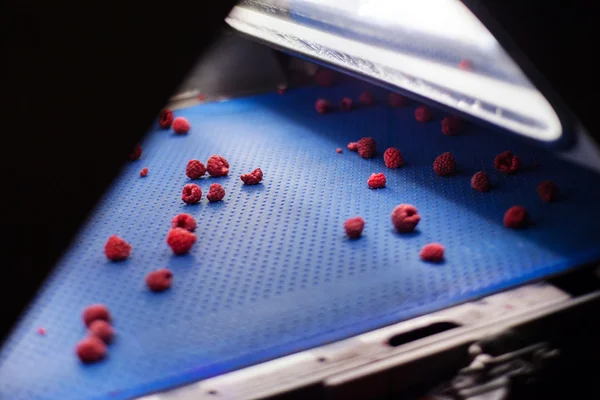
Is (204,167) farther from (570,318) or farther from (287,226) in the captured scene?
(570,318)

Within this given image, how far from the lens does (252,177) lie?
1.27 metres

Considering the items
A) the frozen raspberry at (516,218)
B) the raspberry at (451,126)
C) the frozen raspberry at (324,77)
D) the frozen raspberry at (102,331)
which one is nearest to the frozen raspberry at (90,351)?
the frozen raspberry at (102,331)

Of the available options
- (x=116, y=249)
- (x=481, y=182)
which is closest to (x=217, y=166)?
(x=116, y=249)

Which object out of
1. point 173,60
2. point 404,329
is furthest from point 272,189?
point 173,60

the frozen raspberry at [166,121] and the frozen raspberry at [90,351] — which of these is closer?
the frozen raspberry at [90,351]

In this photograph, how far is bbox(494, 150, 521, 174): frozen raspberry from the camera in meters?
1.19

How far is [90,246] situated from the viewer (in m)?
1.11

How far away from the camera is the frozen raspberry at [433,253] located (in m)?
0.95

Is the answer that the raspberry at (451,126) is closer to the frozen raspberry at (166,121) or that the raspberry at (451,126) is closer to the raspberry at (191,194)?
the raspberry at (191,194)

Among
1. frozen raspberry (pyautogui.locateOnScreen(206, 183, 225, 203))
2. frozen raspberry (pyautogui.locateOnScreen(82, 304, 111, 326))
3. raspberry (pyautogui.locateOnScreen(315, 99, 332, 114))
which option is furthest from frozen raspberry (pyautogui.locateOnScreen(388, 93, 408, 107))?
frozen raspberry (pyautogui.locateOnScreen(82, 304, 111, 326))

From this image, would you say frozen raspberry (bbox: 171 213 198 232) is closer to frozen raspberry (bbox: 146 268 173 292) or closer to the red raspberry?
frozen raspberry (bbox: 146 268 173 292)

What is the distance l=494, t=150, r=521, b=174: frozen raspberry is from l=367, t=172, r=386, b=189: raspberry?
25cm

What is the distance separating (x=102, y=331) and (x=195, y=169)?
22.0 inches

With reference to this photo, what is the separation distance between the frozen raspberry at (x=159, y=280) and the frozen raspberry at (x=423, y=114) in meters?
0.86
